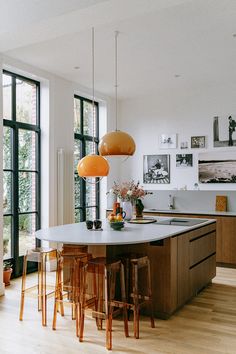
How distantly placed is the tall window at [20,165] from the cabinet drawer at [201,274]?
2612mm

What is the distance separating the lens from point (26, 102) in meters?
5.71

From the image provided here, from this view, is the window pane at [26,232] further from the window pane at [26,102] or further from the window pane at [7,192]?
the window pane at [26,102]

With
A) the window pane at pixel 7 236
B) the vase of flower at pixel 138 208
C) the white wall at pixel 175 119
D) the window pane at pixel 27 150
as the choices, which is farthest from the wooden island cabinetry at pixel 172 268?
the white wall at pixel 175 119

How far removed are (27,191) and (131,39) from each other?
2.75m

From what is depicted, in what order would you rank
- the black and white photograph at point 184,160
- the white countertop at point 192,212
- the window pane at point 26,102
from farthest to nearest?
the black and white photograph at point 184,160, the white countertop at point 192,212, the window pane at point 26,102

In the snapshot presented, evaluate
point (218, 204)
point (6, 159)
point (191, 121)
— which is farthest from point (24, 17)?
point (218, 204)

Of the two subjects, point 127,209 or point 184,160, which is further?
point 184,160

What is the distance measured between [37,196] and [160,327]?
3070mm

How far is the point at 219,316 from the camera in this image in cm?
387

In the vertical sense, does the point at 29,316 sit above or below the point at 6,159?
below

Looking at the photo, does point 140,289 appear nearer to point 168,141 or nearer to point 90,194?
point 90,194

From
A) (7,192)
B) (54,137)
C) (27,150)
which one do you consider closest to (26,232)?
(7,192)

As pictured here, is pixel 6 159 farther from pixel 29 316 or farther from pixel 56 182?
pixel 29 316

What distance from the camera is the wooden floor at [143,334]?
123 inches
